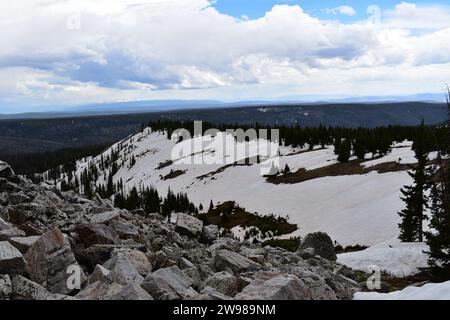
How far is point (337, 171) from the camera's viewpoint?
89125 millimetres

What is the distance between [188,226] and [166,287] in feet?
46.0

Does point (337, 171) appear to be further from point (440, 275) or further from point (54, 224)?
point (54, 224)

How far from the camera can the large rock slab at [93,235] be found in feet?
49.1

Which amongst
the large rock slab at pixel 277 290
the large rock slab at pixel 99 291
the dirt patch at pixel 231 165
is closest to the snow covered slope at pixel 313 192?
the dirt patch at pixel 231 165

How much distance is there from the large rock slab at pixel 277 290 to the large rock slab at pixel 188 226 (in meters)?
13.0

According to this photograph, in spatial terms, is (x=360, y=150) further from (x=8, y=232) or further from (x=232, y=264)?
(x=8, y=232)

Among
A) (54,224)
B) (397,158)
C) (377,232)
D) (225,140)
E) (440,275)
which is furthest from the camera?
(225,140)

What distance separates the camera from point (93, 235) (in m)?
15.0

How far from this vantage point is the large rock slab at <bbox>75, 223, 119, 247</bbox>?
1495 cm

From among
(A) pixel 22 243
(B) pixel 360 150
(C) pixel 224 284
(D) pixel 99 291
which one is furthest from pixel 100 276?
(B) pixel 360 150

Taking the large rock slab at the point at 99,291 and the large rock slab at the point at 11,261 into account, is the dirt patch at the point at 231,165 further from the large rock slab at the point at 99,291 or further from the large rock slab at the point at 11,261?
the large rock slab at the point at 99,291

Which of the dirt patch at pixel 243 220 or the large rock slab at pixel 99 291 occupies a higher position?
the large rock slab at pixel 99 291

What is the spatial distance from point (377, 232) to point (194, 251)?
→ 4116cm
